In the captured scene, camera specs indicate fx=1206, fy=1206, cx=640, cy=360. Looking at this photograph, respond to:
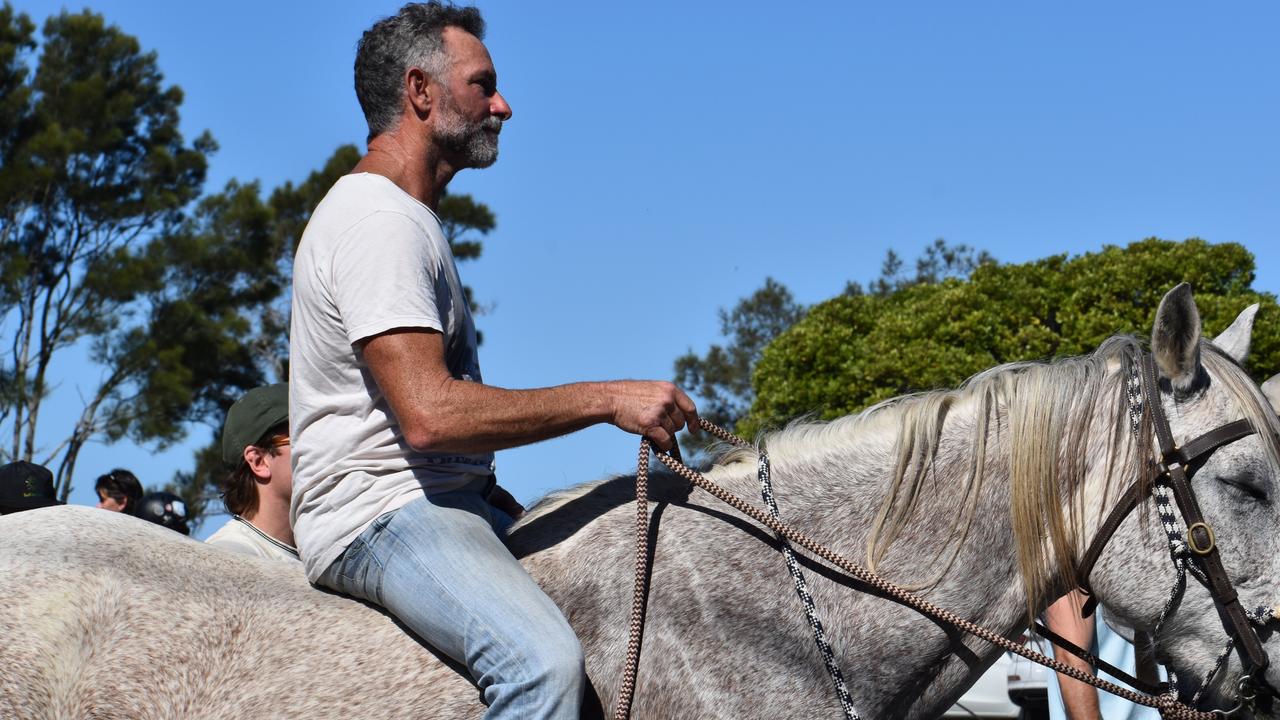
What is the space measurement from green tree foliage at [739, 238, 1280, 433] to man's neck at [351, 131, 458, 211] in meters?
14.0

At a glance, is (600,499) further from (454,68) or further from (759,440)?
(454,68)

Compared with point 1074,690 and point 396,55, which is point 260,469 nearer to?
point 396,55

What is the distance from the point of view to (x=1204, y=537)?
114 inches

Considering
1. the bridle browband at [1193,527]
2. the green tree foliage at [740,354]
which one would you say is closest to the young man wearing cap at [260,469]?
the bridle browband at [1193,527]

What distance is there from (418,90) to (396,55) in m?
0.11

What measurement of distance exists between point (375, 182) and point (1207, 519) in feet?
7.24

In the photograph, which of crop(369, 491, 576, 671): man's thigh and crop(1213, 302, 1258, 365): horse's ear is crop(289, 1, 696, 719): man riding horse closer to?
crop(369, 491, 576, 671): man's thigh

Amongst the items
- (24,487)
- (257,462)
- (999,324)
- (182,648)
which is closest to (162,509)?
(24,487)

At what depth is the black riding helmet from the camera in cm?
716

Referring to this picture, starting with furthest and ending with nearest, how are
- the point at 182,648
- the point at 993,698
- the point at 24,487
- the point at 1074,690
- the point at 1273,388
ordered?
the point at 993,698
the point at 24,487
the point at 1074,690
the point at 1273,388
the point at 182,648

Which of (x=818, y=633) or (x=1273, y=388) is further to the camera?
(x=1273, y=388)

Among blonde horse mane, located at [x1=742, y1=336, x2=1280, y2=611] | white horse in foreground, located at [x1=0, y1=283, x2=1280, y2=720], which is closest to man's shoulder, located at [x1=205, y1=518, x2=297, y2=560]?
white horse in foreground, located at [x1=0, y1=283, x2=1280, y2=720]

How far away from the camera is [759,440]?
11.1 feet

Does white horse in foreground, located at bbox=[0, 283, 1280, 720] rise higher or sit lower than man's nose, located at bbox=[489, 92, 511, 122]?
lower
